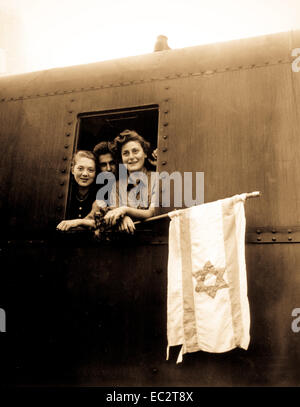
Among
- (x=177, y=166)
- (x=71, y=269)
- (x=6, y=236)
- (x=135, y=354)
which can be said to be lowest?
(x=135, y=354)

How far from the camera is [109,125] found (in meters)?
3.80

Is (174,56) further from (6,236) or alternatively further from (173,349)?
(173,349)

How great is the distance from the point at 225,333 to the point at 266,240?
613mm

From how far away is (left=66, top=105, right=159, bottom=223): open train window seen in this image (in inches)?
128

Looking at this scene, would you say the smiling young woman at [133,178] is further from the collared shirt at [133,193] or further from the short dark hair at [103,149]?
the short dark hair at [103,149]

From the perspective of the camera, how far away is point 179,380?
242 cm

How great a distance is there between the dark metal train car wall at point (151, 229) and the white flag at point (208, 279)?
128 mm

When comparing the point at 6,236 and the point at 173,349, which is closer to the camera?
the point at 173,349

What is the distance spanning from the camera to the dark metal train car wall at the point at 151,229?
2.43m

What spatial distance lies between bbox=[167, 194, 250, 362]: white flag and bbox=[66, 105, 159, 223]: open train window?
1.12m

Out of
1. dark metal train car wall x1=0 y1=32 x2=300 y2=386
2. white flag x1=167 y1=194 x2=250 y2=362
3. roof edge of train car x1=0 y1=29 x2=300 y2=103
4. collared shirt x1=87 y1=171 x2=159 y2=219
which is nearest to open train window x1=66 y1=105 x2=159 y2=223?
dark metal train car wall x1=0 y1=32 x2=300 y2=386

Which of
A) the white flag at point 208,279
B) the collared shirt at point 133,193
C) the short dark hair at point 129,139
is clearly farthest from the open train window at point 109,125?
the white flag at point 208,279

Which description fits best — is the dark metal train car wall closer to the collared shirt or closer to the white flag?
the white flag
